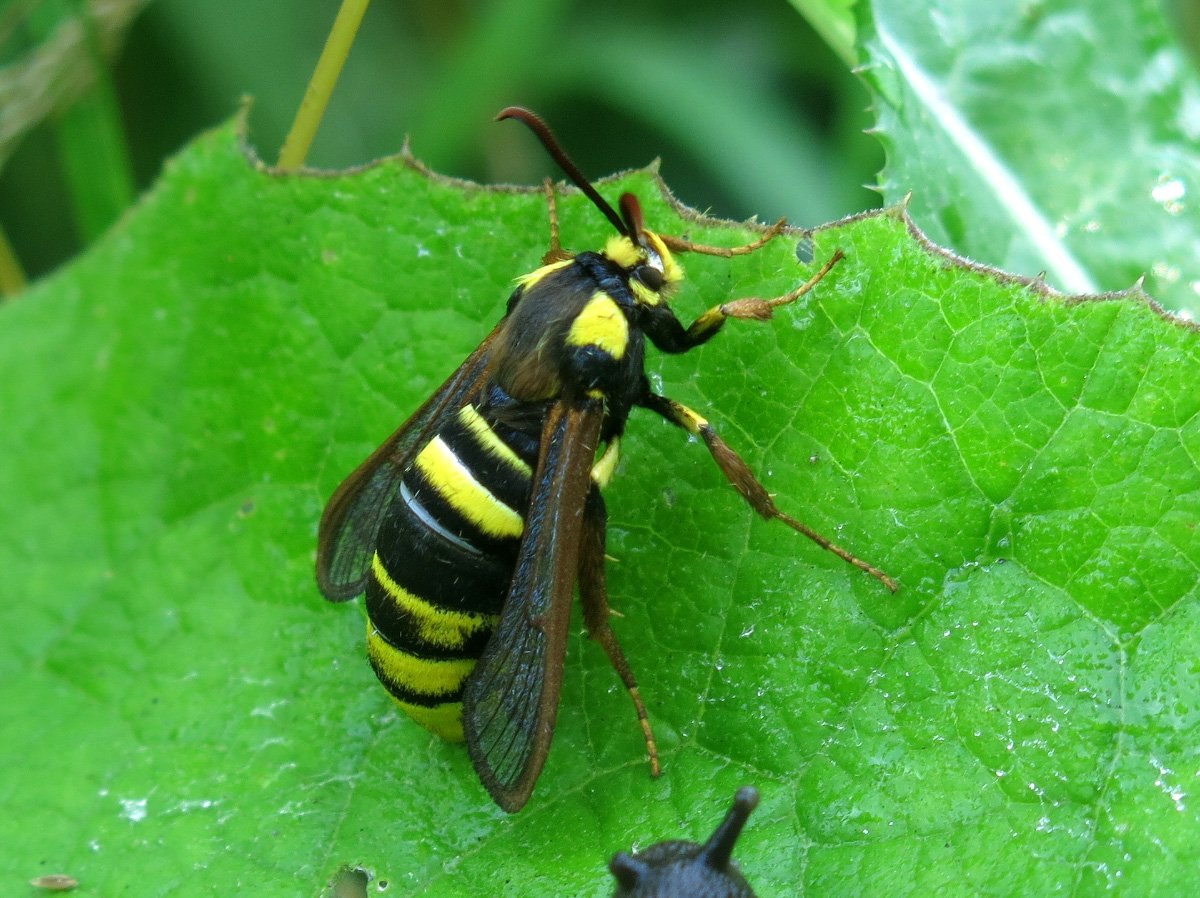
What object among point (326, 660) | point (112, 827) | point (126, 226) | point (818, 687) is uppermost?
point (126, 226)

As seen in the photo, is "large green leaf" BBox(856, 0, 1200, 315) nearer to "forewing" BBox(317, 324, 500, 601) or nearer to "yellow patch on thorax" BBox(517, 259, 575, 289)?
"yellow patch on thorax" BBox(517, 259, 575, 289)

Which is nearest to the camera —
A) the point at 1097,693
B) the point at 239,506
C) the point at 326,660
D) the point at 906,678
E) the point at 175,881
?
the point at 1097,693

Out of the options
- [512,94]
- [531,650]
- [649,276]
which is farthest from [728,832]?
[512,94]

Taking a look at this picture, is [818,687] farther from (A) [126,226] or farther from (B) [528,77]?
(B) [528,77]

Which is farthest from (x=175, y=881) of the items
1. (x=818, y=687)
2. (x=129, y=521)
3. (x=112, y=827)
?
(x=818, y=687)

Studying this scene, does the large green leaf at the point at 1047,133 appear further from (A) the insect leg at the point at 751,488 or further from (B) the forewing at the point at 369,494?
(B) the forewing at the point at 369,494

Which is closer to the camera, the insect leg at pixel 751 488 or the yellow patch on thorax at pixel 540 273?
the insect leg at pixel 751 488

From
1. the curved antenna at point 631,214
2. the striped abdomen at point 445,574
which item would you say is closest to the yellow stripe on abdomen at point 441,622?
the striped abdomen at point 445,574
